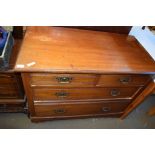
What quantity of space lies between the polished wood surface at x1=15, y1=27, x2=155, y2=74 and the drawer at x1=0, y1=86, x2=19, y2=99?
0.39 m

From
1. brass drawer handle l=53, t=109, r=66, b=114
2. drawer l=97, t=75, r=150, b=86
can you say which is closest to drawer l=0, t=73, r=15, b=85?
brass drawer handle l=53, t=109, r=66, b=114

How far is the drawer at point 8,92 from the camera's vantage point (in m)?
1.25

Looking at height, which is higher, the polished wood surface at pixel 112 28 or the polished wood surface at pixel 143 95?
the polished wood surface at pixel 112 28

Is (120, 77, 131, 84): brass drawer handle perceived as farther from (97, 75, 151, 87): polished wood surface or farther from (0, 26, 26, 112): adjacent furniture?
(0, 26, 26, 112): adjacent furniture

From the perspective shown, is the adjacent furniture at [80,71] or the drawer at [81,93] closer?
the adjacent furniture at [80,71]

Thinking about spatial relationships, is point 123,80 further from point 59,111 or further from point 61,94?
point 59,111

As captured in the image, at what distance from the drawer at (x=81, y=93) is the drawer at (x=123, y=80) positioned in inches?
3.1

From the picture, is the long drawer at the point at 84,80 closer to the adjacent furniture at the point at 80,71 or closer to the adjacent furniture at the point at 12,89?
the adjacent furniture at the point at 80,71

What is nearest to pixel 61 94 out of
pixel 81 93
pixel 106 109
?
pixel 81 93

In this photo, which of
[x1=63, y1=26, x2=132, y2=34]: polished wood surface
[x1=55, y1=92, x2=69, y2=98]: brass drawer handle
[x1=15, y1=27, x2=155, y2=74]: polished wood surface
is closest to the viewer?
[x1=15, y1=27, x2=155, y2=74]: polished wood surface

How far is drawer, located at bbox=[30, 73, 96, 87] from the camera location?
1030 mm

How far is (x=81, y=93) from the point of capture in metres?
1.24

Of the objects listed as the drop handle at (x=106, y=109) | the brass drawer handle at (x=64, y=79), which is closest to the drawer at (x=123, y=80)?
the brass drawer handle at (x=64, y=79)
